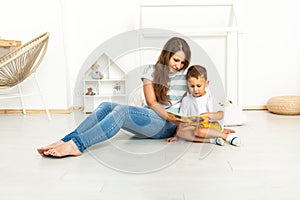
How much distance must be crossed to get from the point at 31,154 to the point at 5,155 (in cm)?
11

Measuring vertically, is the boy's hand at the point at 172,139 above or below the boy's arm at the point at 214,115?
below

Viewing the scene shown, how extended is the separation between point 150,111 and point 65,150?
445 millimetres

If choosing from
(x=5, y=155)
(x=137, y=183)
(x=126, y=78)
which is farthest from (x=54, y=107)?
(x=137, y=183)

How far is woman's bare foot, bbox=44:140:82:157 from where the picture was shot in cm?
148

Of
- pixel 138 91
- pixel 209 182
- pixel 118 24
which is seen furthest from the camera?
pixel 118 24

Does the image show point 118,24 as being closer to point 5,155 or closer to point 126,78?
point 126,78

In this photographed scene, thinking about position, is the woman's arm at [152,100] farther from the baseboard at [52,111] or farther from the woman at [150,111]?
the baseboard at [52,111]

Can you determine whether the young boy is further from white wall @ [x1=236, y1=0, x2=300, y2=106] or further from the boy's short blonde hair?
white wall @ [x1=236, y1=0, x2=300, y2=106]

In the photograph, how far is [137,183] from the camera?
1.18 metres

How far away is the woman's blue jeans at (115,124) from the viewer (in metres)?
1.53

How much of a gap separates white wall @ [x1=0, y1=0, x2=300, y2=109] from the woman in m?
1.06

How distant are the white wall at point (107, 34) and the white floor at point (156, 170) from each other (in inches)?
33.0

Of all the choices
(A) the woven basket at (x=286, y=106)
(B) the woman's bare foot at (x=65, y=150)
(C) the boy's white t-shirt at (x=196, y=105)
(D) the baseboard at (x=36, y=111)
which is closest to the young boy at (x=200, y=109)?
(C) the boy's white t-shirt at (x=196, y=105)

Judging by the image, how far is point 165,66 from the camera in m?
1.65
